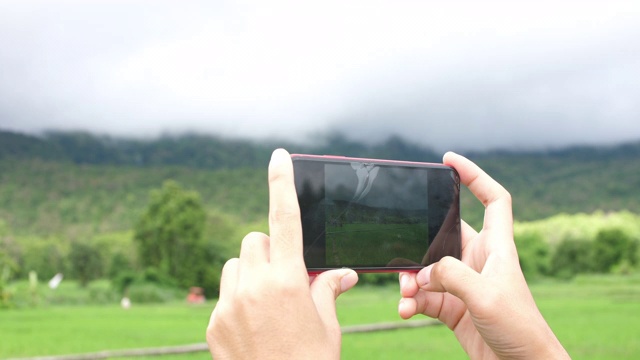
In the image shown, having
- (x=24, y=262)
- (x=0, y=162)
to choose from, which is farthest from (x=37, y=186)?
(x=24, y=262)

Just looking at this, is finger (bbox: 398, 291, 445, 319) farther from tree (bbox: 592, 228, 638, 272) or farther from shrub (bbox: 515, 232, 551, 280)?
tree (bbox: 592, 228, 638, 272)

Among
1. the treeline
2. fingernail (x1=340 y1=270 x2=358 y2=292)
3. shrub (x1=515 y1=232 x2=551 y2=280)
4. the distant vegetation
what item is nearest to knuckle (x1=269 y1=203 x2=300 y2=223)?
fingernail (x1=340 y1=270 x2=358 y2=292)

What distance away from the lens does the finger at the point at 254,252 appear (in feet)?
4.56

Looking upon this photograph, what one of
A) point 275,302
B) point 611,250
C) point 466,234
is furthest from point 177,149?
point 275,302

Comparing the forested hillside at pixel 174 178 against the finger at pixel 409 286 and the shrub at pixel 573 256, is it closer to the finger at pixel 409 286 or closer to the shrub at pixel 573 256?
the shrub at pixel 573 256

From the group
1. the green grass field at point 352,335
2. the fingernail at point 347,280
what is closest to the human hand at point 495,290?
the fingernail at point 347,280

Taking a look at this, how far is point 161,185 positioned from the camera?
99938 millimetres

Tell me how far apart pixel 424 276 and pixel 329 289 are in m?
0.48

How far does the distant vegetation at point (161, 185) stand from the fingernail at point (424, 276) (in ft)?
80.9

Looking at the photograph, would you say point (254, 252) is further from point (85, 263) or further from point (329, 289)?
point (85, 263)

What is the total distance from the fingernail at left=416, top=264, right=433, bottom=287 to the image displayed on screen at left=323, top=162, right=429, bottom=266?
0.29 feet

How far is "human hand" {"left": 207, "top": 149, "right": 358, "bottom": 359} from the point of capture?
52.8 inches

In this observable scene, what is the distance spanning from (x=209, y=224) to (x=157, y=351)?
38300mm

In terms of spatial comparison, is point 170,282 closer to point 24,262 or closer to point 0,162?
point 24,262
